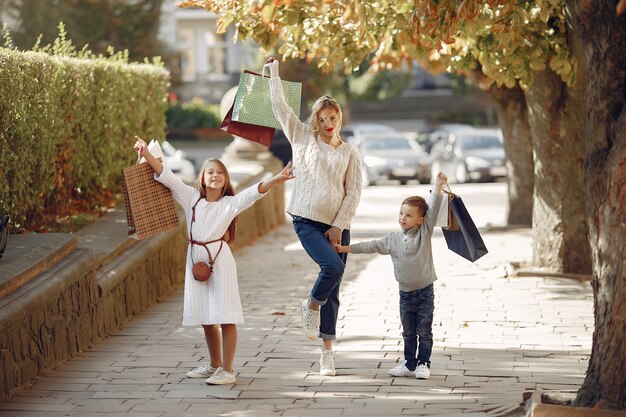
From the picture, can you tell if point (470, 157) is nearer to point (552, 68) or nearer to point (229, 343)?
point (552, 68)

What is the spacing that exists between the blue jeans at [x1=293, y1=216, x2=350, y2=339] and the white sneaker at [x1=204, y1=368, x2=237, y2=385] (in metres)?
0.68

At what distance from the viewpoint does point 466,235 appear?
7871 mm

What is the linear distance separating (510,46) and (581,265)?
105 inches

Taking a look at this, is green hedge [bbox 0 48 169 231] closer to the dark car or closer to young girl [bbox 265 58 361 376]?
young girl [bbox 265 58 361 376]

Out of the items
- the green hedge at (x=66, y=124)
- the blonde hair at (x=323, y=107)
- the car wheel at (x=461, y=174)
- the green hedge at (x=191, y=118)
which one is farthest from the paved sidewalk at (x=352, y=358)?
the green hedge at (x=191, y=118)

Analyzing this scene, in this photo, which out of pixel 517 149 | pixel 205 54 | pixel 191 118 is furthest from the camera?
pixel 205 54

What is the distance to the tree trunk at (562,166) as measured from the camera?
1257 centimetres

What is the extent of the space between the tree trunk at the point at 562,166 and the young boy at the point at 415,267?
16.1ft

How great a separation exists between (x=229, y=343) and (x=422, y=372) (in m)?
1.26

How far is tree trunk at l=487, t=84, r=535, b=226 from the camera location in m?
16.9

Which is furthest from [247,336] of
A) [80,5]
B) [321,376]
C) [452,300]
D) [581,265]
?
[80,5]

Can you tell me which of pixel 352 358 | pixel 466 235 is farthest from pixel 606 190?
pixel 352 358

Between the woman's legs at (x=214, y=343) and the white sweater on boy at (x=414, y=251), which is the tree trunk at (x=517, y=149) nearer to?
the white sweater on boy at (x=414, y=251)

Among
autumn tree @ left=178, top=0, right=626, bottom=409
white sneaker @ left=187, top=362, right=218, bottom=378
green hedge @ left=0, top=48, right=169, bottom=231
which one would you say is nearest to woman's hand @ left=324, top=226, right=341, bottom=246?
white sneaker @ left=187, top=362, right=218, bottom=378
